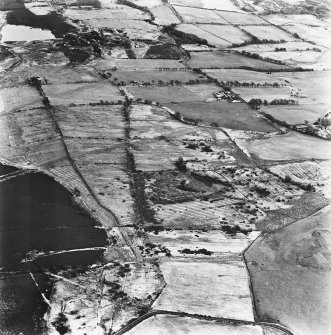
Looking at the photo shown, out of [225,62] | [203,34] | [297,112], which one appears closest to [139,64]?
[225,62]

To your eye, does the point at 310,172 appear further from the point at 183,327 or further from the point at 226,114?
the point at 183,327

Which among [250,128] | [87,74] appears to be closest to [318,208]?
[250,128]

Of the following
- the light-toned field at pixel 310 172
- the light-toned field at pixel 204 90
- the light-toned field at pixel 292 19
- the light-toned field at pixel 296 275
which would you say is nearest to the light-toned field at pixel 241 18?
the light-toned field at pixel 292 19

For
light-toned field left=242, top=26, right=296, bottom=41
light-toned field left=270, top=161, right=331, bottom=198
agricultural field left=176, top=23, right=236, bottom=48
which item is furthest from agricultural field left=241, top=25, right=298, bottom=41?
light-toned field left=270, top=161, right=331, bottom=198

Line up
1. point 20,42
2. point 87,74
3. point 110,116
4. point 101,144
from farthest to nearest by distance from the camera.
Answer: point 20,42, point 87,74, point 110,116, point 101,144

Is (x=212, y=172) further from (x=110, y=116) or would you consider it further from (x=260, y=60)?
(x=260, y=60)

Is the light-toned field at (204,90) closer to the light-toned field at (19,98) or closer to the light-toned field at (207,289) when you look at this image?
the light-toned field at (19,98)

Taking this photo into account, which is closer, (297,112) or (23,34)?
(297,112)
